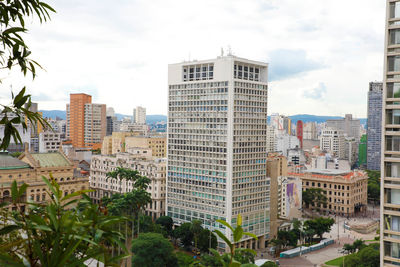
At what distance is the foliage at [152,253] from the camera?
41250mm

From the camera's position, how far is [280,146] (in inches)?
7249

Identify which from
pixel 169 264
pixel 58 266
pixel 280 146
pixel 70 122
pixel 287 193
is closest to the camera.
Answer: pixel 58 266

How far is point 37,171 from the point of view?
6275cm

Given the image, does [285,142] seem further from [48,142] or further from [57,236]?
[57,236]

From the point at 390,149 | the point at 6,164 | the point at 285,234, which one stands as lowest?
the point at 285,234

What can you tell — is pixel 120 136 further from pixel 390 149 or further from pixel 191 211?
pixel 390 149

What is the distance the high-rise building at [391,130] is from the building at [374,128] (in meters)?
138

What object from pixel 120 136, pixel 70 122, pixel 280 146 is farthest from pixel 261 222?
pixel 280 146

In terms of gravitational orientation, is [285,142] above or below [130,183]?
above

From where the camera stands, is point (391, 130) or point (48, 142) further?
point (48, 142)

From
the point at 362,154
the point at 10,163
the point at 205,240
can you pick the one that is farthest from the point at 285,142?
the point at 10,163

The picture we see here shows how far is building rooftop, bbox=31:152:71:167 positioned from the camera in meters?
65.6

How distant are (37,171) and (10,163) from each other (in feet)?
13.4

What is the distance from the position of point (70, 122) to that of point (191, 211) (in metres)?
108
